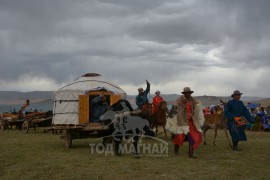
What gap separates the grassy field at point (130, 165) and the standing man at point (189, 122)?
1.45 feet

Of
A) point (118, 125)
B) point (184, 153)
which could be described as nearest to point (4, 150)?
point (118, 125)

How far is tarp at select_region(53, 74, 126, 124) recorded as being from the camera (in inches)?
676

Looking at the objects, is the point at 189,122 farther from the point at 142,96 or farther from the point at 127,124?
the point at 142,96

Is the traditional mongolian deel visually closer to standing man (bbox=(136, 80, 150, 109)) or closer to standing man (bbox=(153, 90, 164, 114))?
standing man (bbox=(153, 90, 164, 114))

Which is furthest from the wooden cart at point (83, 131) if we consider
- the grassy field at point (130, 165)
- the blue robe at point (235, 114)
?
the blue robe at point (235, 114)

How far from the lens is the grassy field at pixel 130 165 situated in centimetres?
739

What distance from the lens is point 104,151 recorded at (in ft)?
36.2

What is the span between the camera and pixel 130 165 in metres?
8.54

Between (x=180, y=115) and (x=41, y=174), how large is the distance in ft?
12.8

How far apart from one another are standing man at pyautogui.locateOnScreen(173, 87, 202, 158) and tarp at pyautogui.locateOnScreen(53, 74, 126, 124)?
7.41m

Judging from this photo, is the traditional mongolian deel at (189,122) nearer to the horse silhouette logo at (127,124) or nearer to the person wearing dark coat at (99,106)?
the horse silhouette logo at (127,124)

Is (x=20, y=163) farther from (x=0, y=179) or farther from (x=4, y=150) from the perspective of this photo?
(x=4, y=150)

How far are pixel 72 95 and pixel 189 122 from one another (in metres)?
8.43

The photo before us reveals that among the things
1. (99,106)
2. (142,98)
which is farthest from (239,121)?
(142,98)
